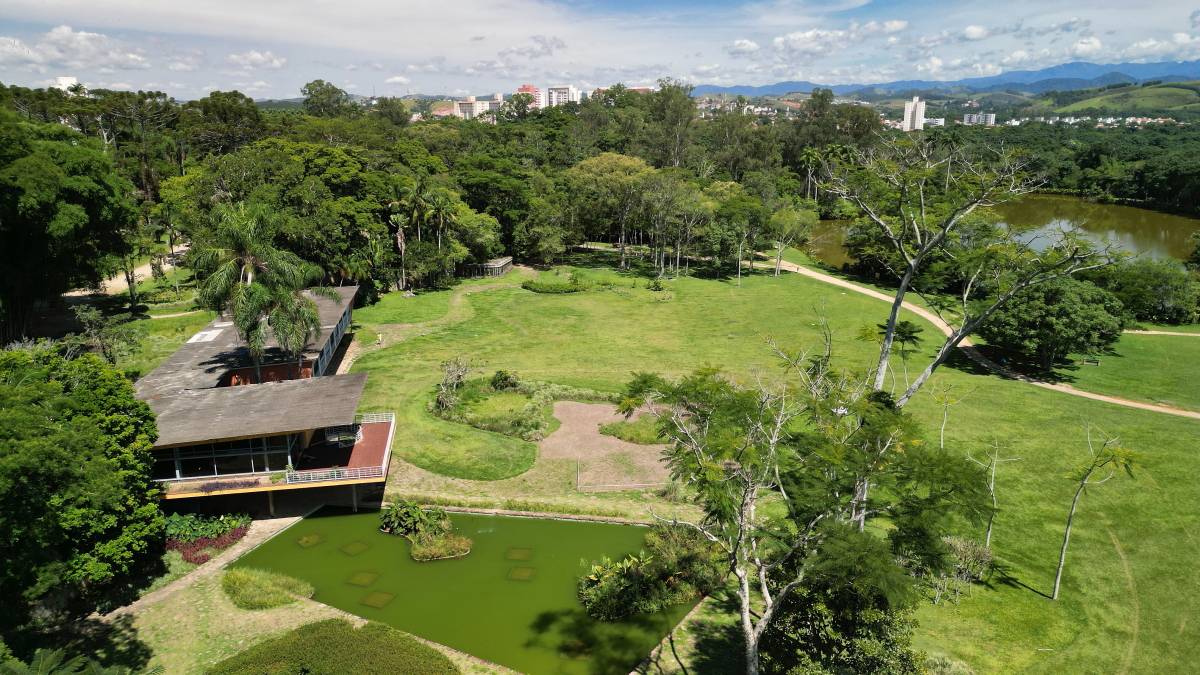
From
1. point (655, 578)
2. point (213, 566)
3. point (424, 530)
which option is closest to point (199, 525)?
point (213, 566)

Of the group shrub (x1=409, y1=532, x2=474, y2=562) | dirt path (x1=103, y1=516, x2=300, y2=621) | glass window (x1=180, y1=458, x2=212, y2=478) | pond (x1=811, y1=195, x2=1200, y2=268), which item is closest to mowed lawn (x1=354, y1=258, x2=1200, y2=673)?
shrub (x1=409, y1=532, x2=474, y2=562)

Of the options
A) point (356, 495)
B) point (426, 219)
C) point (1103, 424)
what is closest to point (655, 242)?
point (426, 219)

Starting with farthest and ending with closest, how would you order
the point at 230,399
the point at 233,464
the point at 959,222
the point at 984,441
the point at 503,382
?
the point at 503,382, the point at 984,441, the point at 230,399, the point at 233,464, the point at 959,222

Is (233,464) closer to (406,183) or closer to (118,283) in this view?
(406,183)

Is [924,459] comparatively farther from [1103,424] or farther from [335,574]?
[1103,424]

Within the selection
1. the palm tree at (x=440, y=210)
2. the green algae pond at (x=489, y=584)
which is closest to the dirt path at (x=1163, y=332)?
the green algae pond at (x=489, y=584)

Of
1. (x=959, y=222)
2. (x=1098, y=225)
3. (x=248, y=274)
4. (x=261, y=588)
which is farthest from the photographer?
(x=1098, y=225)

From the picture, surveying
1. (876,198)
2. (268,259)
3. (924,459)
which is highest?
(876,198)
